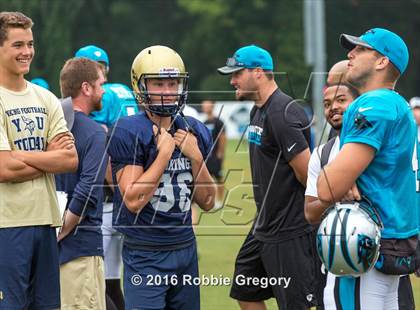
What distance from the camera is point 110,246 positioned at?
7375 mm

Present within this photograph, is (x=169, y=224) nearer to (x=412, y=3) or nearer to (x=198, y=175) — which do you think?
(x=198, y=175)

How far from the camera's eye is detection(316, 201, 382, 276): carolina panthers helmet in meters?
4.29

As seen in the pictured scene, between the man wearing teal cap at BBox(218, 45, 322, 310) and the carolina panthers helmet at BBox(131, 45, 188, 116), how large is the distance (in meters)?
0.99

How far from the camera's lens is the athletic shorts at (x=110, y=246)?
7305mm

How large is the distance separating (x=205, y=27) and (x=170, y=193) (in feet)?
147

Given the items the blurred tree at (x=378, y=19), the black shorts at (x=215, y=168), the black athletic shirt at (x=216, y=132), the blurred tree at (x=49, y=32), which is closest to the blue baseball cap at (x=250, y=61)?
the black athletic shirt at (x=216, y=132)

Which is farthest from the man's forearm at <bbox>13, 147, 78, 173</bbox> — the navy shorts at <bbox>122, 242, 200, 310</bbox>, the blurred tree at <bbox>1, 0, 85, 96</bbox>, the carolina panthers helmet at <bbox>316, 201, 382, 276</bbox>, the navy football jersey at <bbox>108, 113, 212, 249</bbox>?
the blurred tree at <bbox>1, 0, 85, 96</bbox>

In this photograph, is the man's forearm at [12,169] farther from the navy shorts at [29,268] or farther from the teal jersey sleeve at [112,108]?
the teal jersey sleeve at [112,108]

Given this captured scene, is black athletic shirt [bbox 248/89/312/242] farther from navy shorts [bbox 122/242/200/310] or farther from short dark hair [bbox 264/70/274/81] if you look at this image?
navy shorts [bbox 122/242/200/310]

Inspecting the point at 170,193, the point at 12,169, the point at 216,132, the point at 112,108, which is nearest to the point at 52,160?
the point at 12,169

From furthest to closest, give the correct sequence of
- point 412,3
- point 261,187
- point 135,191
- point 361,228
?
point 412,3, point 261,187, point 135,191, point 361,228

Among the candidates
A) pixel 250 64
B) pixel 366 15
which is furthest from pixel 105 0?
pixel 250 64

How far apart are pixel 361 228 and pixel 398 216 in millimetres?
290

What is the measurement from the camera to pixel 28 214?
5180 millimetres
